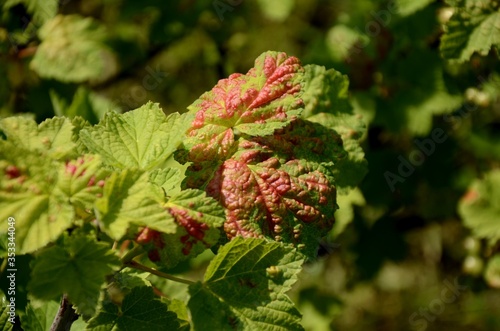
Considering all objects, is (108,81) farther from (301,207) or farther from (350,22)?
(301,207)

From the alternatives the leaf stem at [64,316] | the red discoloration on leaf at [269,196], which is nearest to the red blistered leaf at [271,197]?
the red discoloration on leaf at [269,196]

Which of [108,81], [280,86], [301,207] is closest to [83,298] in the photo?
[301,207]

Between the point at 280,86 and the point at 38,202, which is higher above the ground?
the point at 280,86

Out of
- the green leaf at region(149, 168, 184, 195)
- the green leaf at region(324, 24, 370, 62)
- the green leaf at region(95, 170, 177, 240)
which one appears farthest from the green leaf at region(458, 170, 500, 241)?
the green leaf at region(95, 170, 177, 240)

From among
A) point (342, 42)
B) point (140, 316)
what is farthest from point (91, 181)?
point (342, 42)

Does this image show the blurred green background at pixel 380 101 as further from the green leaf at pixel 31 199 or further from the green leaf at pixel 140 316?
the green leaf at pixel 31 199

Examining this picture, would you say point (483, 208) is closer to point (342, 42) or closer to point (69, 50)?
point (342, 42)
